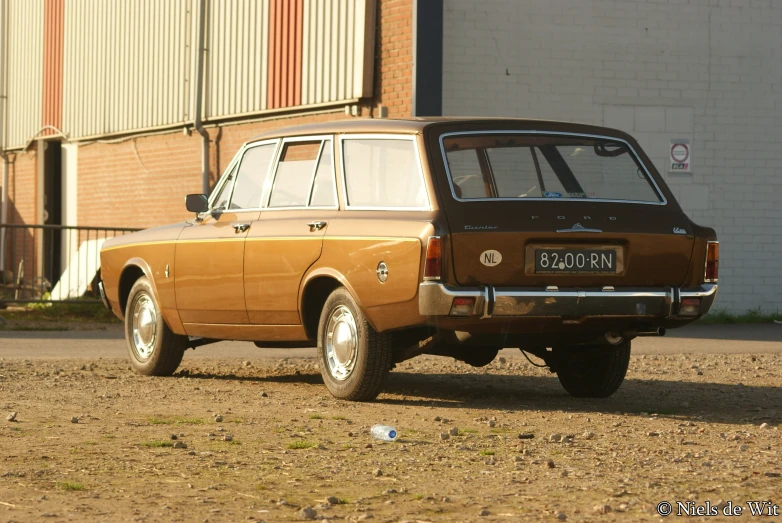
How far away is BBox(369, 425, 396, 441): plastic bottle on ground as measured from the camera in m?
7.10

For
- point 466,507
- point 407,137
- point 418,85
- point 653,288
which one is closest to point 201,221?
point 407,137

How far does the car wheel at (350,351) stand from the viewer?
8.52 metres

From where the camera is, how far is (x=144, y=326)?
10938mm

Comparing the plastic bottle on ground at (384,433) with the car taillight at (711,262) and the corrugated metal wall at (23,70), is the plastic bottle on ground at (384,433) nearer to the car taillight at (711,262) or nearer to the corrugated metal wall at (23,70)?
the car taillight at (711,262)

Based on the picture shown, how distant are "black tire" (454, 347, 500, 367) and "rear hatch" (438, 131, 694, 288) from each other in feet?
3.72

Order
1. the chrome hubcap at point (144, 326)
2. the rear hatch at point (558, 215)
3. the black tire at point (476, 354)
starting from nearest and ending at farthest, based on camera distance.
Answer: the rear hatch at point (558, 215) < the black tire at point (476, 354) < the chrome hubcap at point (144, 326)

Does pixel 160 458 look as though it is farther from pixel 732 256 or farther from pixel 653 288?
pixel 732 256

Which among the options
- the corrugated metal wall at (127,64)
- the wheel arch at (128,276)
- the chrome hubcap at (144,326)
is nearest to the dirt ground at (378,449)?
the chrome hubcap at (144,326)

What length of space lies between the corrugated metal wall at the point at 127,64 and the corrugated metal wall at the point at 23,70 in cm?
152

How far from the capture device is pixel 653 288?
8.38m

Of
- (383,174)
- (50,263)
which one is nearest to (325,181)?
(383,174)

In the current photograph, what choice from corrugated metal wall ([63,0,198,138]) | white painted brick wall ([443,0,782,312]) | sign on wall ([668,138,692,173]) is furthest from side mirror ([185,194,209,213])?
corrugated metal wall ([63,0,198,138])

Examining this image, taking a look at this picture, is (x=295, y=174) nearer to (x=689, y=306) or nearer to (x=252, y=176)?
(x=252, y=176)

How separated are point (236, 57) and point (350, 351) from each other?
44.9ft
